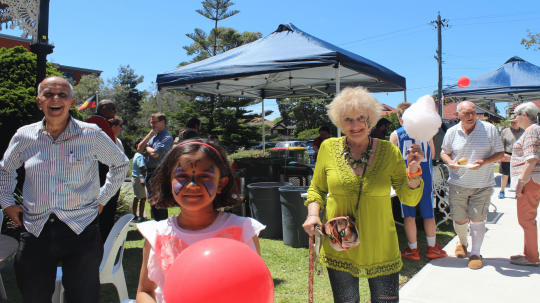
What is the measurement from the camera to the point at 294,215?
5.15 metres

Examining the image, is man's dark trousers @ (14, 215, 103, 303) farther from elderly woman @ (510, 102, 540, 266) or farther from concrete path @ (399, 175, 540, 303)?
elderly woman @ (510, 102, 540, 266)

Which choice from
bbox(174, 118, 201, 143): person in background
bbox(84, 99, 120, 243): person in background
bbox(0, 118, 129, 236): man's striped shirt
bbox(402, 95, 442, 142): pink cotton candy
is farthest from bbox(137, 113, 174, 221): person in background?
bbox(402, 95, 442, 142): pink cotton candy

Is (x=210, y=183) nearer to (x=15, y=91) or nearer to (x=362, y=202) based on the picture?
(x=362, y=202)

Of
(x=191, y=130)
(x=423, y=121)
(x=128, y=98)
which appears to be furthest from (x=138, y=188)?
(x=128, y=98)

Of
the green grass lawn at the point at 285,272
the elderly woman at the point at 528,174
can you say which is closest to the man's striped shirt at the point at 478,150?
the elderly woman at the point at 528,174

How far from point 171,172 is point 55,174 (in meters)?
1.18

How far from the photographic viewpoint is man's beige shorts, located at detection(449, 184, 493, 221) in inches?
166

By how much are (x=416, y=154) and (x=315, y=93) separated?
8.72 m

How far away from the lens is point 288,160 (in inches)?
281

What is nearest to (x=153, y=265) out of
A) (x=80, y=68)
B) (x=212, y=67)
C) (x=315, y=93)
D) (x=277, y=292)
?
(x=277, y=292)

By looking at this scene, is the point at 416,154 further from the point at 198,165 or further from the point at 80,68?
the point at 80,68

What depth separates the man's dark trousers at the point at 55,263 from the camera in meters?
2.24

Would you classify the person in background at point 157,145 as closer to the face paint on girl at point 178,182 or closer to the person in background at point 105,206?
the person in background at point 105,206

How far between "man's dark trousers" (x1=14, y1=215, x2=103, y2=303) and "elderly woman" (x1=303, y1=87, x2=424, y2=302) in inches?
59.4
